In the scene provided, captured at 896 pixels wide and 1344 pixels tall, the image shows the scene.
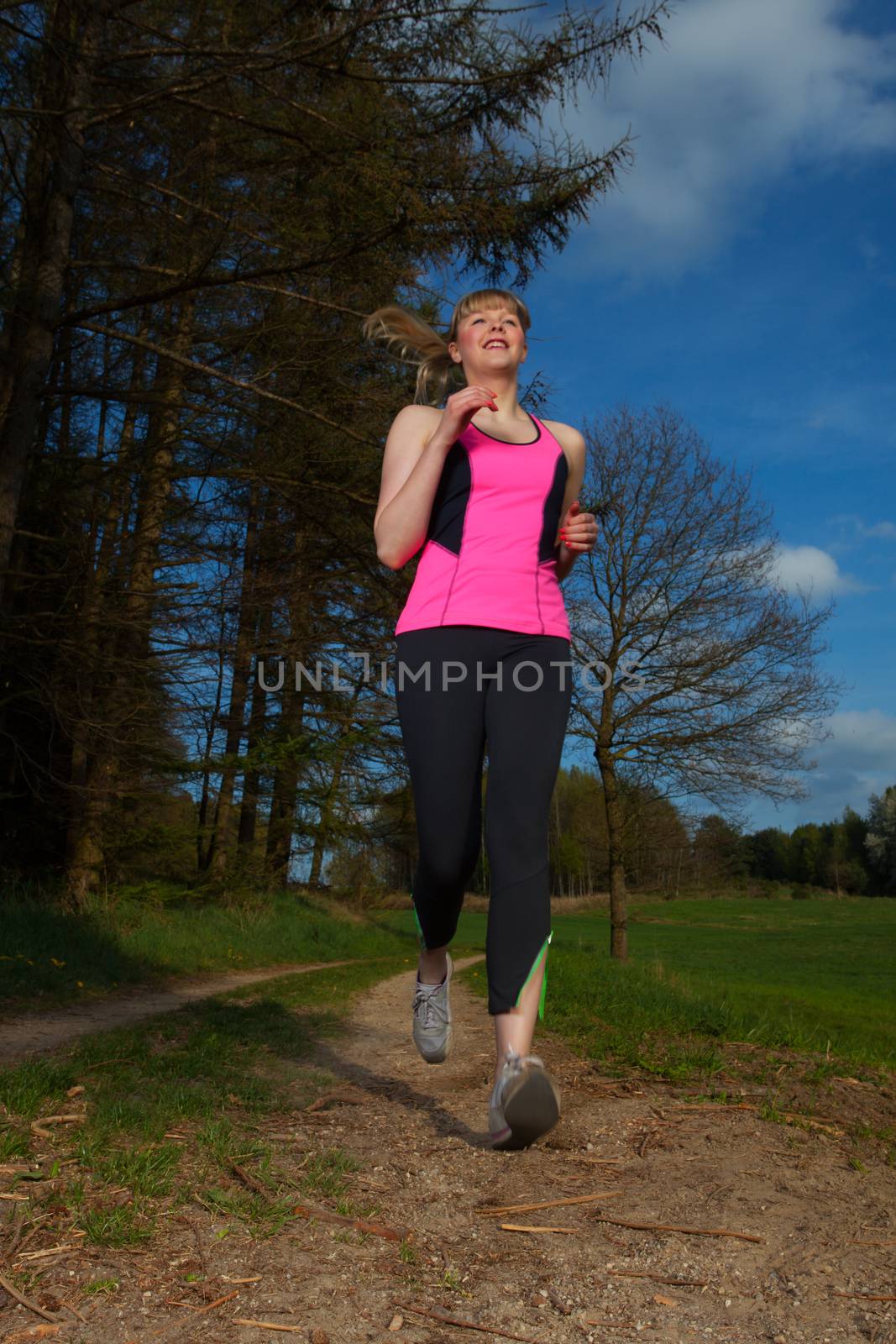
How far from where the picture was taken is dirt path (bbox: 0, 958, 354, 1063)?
537 cm

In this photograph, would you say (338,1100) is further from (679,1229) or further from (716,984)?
(716,984)

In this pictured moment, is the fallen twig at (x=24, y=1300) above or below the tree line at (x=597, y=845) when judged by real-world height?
below

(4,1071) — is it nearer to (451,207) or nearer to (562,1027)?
(562,1027)

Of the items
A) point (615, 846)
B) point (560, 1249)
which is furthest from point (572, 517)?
point (615, 846)

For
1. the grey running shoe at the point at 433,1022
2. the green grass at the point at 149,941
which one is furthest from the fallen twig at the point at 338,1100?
the green grass at the point at 149,941

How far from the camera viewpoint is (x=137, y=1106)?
135 inches

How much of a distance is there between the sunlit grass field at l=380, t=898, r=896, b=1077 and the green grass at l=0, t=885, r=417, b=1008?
9.58ft

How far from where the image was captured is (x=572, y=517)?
285 cm

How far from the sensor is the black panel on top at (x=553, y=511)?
2.85 metres

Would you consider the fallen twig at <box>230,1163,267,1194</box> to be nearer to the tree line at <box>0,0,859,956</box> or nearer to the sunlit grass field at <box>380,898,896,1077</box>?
the sunlit grass field at <box>380,898,896,1077</box>

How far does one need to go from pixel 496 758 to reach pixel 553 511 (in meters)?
0.76

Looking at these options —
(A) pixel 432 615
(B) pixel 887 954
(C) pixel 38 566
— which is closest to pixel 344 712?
(C) pixel 38 566

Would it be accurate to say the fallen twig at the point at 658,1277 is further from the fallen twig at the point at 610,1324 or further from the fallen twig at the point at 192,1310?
the fallen twig at the point at 192,1310

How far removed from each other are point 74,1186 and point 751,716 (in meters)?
14.4
